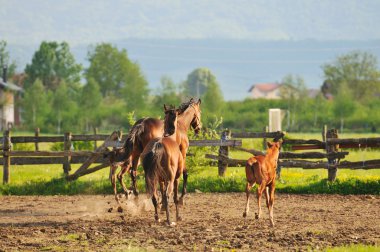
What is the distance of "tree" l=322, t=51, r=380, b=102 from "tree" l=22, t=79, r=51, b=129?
4378 cm

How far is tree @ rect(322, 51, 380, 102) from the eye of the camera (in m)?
115

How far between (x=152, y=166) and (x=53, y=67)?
394 ft

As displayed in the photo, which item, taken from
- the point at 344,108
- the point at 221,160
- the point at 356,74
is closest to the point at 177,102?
the point at 344,108

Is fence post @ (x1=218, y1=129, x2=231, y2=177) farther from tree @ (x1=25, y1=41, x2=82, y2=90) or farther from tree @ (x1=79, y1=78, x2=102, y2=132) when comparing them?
tree @ (x1=25, y1=41, x2=82, y2=90)

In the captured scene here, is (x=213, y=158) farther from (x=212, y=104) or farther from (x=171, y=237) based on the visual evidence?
(x=212, y=104)

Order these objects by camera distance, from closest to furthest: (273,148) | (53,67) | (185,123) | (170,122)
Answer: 1. (273,148)
2. (170,122)
3. (185,123)
4. (53,67)

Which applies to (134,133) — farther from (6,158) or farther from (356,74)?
(356,74)

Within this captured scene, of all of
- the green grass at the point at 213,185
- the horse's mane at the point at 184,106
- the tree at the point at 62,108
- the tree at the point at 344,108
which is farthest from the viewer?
the tree at the point at 62,108

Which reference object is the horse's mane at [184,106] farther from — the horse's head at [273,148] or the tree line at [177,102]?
the tree line at [177,102]

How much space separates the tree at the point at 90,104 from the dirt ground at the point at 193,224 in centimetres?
7410

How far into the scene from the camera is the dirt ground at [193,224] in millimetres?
13129

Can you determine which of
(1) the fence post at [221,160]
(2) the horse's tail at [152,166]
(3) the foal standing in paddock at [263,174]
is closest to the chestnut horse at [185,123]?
(2) the horse's tail at [152,166]

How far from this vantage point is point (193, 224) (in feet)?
50.4

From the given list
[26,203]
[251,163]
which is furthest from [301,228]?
[26,203]
